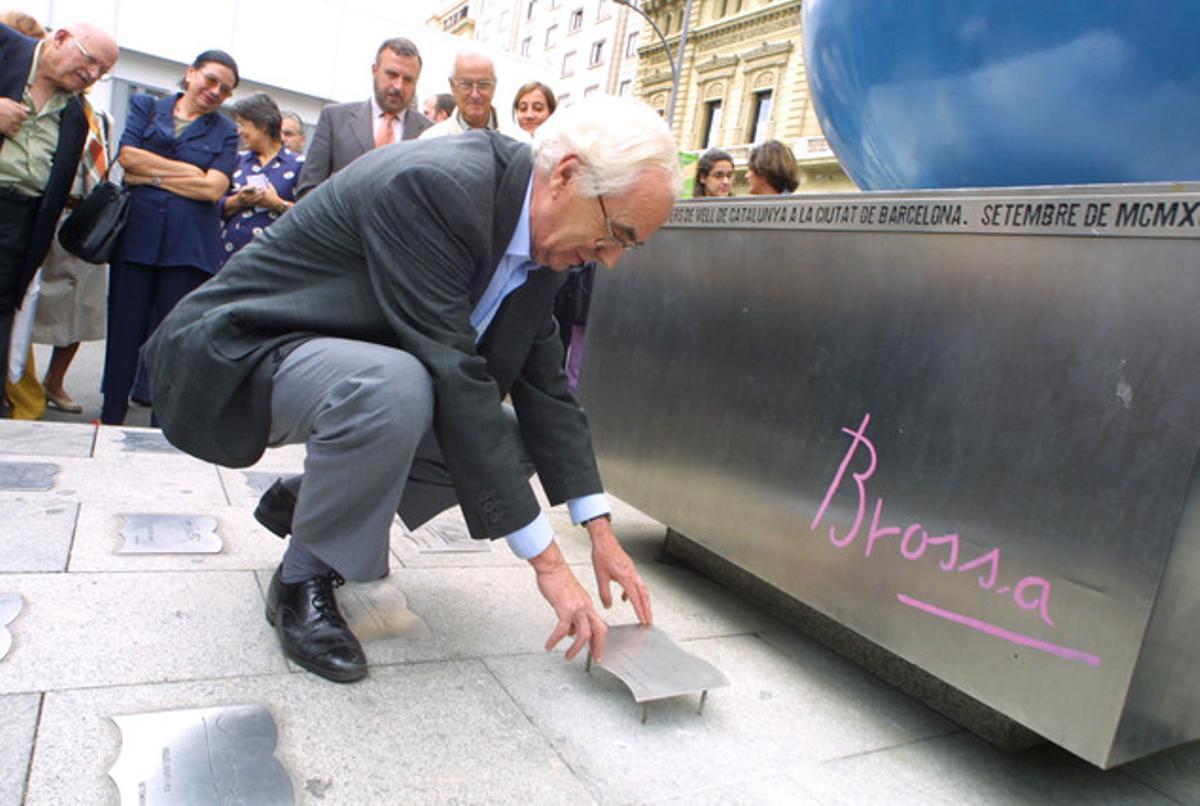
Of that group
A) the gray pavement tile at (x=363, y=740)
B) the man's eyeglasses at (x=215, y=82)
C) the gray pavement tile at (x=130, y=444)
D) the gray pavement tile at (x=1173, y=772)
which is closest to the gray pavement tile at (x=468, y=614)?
the gray pavement tile at (x=363, y=740)

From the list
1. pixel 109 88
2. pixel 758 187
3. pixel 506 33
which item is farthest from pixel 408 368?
pixel 506 33

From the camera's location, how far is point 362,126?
3.91 meters

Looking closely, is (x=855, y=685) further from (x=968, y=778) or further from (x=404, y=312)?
(x=404, y=312)

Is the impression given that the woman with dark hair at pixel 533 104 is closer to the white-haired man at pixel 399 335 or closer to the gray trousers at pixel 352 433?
the white-haired man at pixel 399 335

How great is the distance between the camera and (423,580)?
2268 millimetres

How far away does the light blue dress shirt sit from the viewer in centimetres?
157

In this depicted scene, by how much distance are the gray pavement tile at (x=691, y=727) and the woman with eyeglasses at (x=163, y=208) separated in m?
2.55

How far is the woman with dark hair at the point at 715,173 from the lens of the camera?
4191mm

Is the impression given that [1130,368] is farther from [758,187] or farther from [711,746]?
[758,187]

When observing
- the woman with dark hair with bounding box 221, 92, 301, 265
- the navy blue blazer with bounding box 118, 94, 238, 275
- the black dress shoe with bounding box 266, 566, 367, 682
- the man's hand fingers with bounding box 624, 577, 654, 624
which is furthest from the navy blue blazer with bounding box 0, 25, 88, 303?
the man's hand fingers with bounding box 624, 577, 654, 624

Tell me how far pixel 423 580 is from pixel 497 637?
0.36 metres

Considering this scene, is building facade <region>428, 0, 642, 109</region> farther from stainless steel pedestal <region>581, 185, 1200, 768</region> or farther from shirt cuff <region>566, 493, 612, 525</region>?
shirt cuff <region>566, 493, 612, 525</region>

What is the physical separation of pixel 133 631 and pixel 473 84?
108 inches
